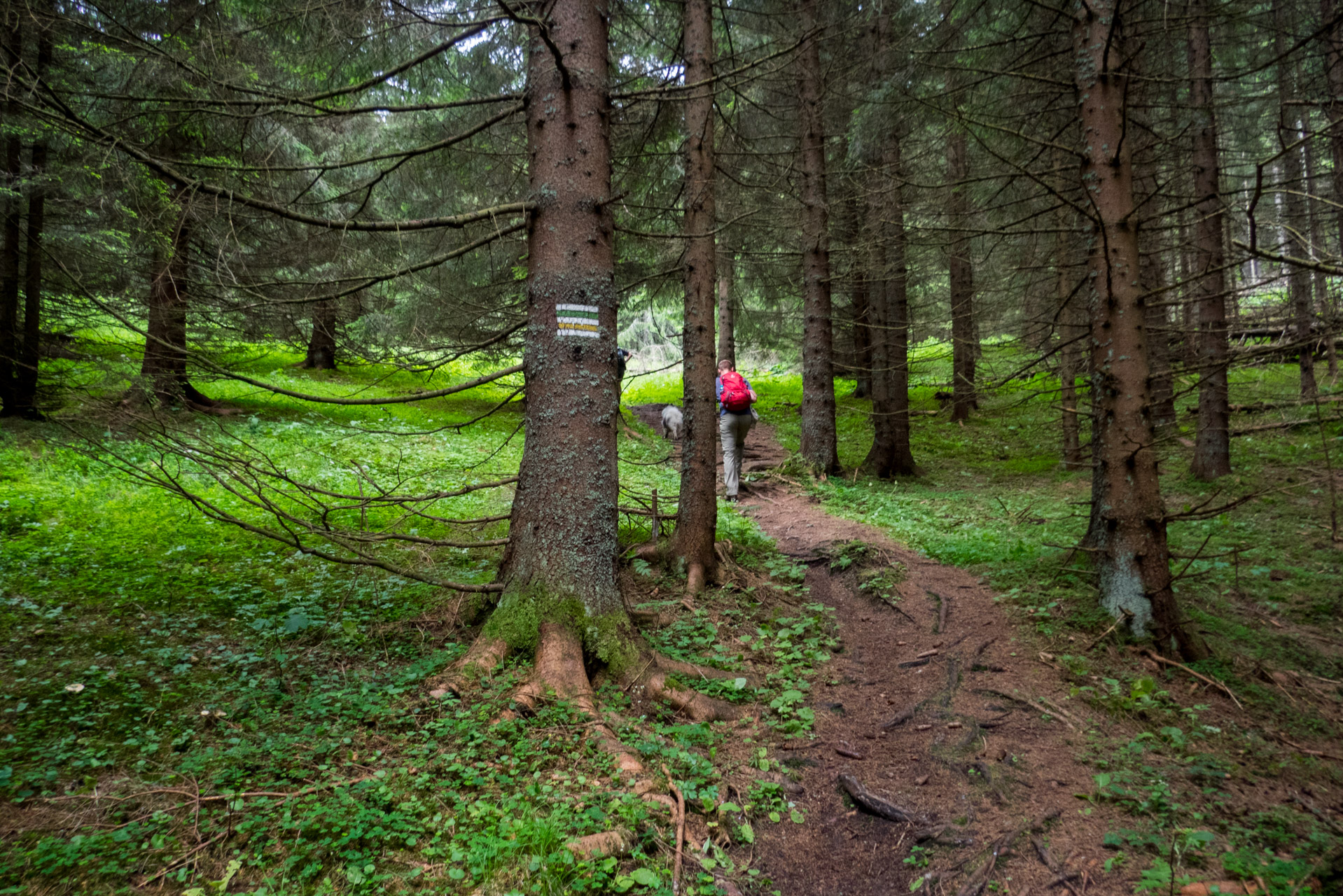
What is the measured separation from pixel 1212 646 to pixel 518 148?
8.25 m

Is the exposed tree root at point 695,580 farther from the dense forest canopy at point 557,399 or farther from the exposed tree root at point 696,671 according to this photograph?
the exposed tree root at point 696,671

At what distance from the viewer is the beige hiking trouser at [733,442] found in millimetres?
9406

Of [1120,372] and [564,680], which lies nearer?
[564,680]

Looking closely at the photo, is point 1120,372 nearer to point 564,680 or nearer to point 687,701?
point 687,701

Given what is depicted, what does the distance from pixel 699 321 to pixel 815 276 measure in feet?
17.3

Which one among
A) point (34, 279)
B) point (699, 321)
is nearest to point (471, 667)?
point (699, 321)

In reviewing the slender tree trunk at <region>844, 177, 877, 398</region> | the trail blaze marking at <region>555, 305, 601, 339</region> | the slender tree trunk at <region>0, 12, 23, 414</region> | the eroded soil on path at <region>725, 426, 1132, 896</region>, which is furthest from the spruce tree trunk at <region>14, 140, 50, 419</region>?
the slender tree trunk at <region>844, 177, 877, 398</region>

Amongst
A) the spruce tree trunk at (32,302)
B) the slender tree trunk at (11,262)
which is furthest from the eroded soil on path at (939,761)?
the slender tree trunk at (11,262)

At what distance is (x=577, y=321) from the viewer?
13.6ft

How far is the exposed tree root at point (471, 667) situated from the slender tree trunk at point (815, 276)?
789cm

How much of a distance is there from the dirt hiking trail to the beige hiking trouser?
156 inches

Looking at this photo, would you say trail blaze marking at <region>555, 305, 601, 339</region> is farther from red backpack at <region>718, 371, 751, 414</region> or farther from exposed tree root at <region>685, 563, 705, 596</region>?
red backpack at <region>718, 371, 751, 414</region>

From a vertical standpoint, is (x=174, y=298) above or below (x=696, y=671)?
above

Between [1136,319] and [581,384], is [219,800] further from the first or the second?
[1136,319]
